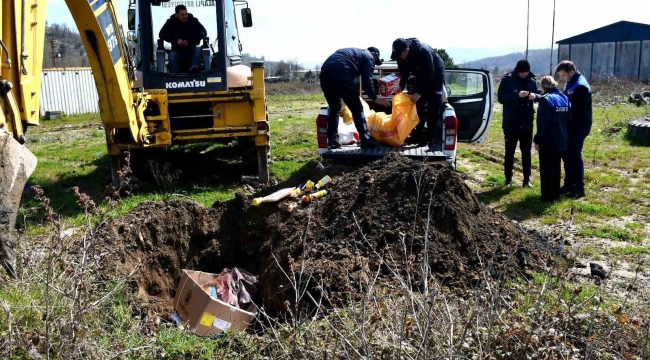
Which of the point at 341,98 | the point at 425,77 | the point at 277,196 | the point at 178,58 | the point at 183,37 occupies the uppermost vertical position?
the point at 183,37

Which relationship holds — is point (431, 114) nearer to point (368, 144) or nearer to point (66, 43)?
point (368, 144)

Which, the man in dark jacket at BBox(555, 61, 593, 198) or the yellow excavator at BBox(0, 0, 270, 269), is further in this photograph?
the man in dark jacket at BBox(555, 61, 593, 198)

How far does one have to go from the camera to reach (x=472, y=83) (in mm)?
10078

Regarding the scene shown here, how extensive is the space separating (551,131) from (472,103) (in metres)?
2.27

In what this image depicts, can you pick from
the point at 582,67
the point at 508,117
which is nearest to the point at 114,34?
the point at 508,117

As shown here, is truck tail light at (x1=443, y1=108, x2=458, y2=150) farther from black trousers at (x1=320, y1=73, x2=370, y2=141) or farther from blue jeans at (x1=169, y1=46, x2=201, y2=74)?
blue jeans at (x1=169, y1=46, x2=201, y2=74)

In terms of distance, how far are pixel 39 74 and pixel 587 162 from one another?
9.15 meters

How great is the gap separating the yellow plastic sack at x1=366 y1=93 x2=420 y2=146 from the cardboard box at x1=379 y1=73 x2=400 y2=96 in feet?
5.26

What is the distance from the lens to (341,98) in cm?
863

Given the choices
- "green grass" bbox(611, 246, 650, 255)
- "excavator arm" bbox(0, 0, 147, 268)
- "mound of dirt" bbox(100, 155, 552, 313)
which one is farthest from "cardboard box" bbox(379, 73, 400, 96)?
"green grass" bbox(611, 246, 650, 255)

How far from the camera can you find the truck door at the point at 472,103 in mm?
9891

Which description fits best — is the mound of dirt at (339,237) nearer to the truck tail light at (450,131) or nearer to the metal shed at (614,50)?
the truck tail light at (450,131)

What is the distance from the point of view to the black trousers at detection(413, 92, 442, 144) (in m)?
8.52

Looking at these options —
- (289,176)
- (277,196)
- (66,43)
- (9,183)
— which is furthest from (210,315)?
(66,43)
